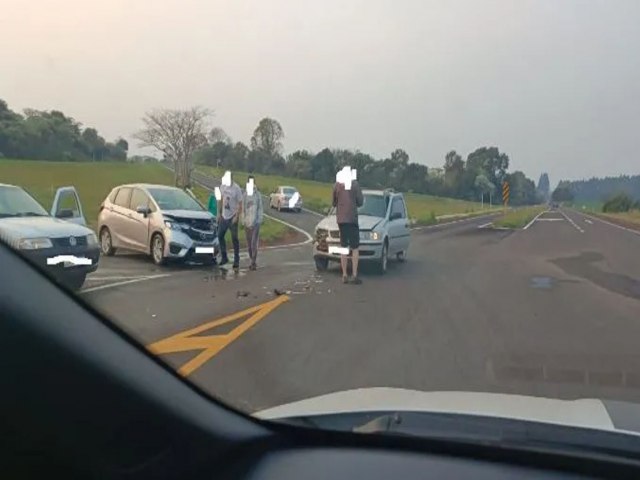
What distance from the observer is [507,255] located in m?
13.7

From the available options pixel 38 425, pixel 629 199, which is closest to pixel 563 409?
pixel 38 425

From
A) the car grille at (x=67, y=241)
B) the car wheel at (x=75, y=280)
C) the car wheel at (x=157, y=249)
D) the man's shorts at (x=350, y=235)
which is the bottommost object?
the man's shorts at (x=350, y=235)

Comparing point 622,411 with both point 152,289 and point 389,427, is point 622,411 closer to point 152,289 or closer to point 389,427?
point 389,427

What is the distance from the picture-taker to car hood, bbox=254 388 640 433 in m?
2.77

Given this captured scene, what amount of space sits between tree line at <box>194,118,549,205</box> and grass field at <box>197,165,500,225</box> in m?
0.16

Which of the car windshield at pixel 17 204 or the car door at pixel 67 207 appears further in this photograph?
the car door at pixel 67 207

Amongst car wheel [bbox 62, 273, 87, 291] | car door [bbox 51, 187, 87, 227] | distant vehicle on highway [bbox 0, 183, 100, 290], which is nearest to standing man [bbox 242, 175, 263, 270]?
car door [bbox 51, 187, 87, 227]

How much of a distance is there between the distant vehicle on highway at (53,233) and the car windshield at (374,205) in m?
6.18

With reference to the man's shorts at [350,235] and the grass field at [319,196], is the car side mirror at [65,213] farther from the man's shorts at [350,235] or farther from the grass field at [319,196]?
the man's shorts at [350,235]

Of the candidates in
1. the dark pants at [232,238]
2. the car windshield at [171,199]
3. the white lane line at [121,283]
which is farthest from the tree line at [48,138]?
the dark pants at [232,238]

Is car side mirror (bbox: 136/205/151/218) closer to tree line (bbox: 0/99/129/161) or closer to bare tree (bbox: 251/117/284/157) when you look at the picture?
bare tree (bbox: 251/117/284/157)

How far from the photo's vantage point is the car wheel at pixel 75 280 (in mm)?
2357

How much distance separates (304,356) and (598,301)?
17.4ft

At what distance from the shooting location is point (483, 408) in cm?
296
